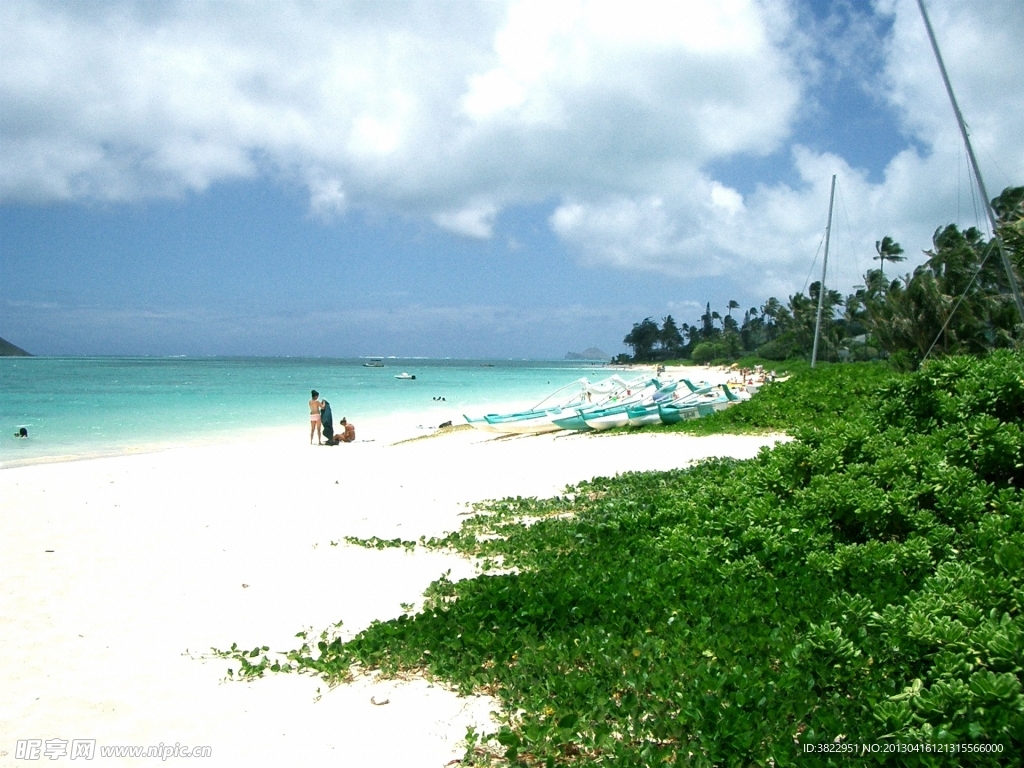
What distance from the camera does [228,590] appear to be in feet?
20.1

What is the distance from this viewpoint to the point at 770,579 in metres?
4.21

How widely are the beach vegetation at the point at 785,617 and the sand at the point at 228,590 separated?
0.33 m

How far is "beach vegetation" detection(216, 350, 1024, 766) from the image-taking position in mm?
2754

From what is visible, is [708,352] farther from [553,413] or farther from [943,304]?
[553,413]

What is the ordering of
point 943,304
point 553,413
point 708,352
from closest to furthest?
point 553,413 → point 943,304 → point 708,352

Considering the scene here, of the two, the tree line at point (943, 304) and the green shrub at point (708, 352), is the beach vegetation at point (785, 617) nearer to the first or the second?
the tree line at point (943, 304)

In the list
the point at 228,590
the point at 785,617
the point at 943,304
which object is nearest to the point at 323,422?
the point at 228,590

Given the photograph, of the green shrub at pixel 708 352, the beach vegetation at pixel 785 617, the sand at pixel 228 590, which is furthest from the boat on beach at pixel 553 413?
the green shrub at pixel 708 352

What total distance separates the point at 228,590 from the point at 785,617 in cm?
462

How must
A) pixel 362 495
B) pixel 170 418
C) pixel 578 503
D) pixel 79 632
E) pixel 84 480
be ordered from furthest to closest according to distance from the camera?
pixel 170 418 → pixel 84 480 → pixel 362 495 → pixel 578 503 → pixel 79 632

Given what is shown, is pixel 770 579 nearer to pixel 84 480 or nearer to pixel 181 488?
pixel 181 488

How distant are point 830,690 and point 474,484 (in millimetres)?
7711

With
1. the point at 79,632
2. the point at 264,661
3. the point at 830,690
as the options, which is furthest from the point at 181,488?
the point at 830,690

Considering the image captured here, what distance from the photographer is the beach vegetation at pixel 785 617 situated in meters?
2.75
